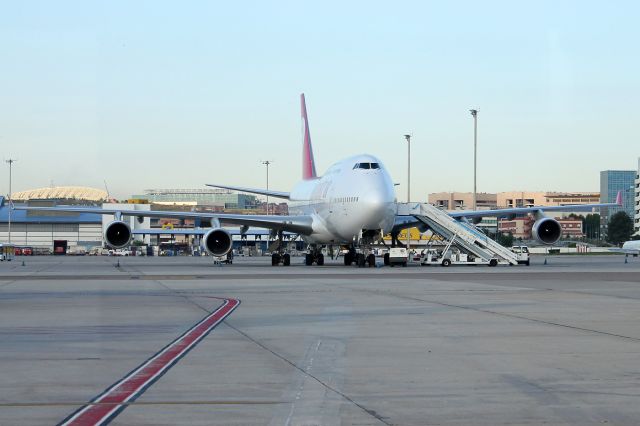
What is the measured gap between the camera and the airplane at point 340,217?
44562mm

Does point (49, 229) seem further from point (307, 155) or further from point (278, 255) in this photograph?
point (278, 255)

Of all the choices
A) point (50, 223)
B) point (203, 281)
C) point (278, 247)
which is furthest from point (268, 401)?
point (50, 223)

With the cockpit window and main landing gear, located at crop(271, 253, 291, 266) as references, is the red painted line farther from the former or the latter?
main landing gear, located at crop(271, 253, 291, 266)

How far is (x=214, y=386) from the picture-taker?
9.55 metres

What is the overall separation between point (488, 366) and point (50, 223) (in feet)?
507

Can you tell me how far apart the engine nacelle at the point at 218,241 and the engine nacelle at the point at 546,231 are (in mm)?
15621

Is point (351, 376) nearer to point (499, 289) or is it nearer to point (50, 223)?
point (499, 289)

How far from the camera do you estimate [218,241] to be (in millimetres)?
48125

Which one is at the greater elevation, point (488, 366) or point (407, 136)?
point (407, 136)

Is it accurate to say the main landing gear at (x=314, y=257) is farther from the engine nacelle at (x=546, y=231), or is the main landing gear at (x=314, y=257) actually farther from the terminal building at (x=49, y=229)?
the terminal building at (x=49, y=229)

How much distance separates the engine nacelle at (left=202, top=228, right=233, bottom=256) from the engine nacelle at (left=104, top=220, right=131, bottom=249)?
13.9 feet

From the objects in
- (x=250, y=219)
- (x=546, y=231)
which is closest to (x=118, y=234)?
(x=250, y=219)

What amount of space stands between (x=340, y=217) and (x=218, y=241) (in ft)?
20.6

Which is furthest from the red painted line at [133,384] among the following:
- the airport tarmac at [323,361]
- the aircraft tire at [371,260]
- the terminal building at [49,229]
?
the terminal building at [49,229]
